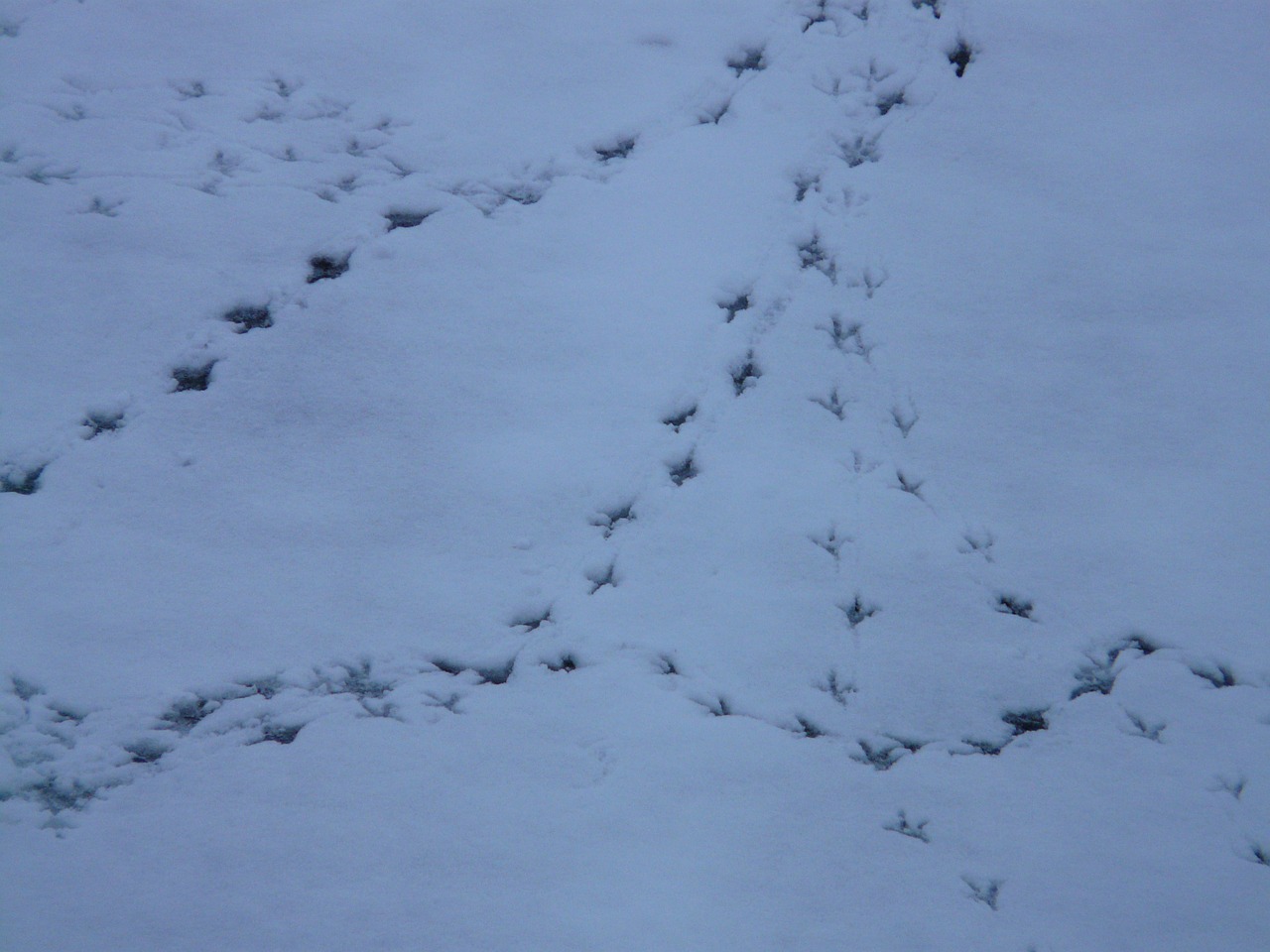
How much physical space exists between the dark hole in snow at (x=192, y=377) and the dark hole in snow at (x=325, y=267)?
0.81ft

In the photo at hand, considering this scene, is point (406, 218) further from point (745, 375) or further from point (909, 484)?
point (909, 484)

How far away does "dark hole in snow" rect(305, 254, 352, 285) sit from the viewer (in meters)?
1.58

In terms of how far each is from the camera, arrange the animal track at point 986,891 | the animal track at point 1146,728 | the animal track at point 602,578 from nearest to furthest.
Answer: the animal track at point 986,891, the animal track at point 1146,728, the animal track at point 602,578

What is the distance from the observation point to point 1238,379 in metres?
1.47

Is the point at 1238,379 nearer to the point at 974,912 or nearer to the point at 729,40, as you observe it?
the point at 974,912

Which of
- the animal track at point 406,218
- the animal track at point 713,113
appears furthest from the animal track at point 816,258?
the animal track at point 406,218

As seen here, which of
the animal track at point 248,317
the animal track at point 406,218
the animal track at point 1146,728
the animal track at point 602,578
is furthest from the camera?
the animal track at point 406,218

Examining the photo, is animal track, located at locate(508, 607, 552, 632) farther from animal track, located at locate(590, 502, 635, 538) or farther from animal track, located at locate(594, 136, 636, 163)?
animal track, located at locate(594, 136, 636, 163)

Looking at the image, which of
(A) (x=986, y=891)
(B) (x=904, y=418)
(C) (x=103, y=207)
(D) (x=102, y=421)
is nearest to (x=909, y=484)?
(B) (x=904, y=418)

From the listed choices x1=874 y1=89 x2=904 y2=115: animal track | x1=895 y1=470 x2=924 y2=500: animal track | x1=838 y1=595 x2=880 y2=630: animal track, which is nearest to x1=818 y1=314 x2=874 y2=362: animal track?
x1=895 y1=470 x2=924 y2=500: animal track

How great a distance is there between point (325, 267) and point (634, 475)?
0.71 metres

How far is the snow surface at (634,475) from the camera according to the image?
1.08m

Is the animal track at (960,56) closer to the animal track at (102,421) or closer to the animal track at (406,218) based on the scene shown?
the animal track at (406,218)

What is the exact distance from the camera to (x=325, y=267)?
159 centimetres
